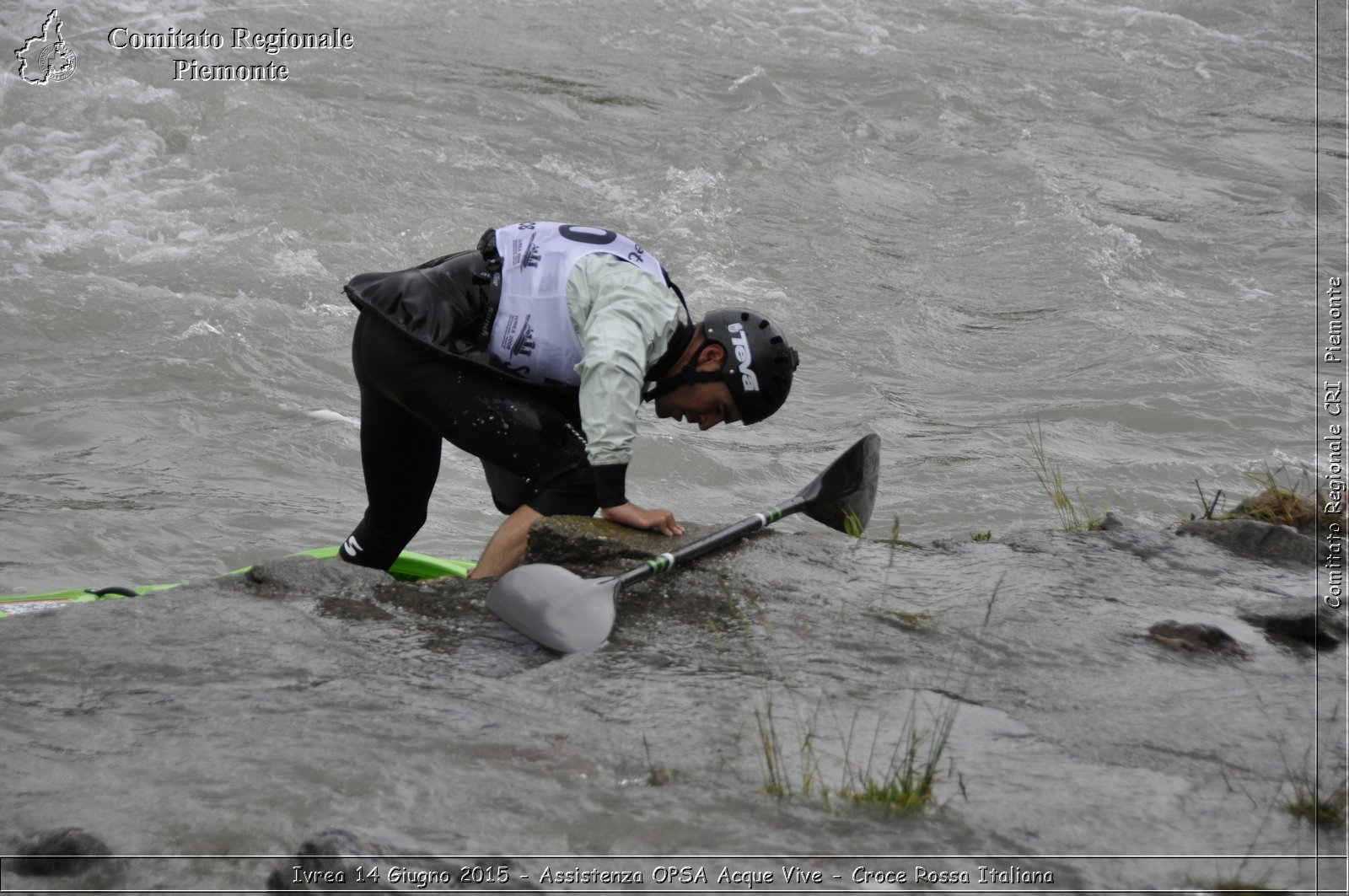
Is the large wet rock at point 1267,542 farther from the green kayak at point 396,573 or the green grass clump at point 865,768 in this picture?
the green kayak at point 396,573

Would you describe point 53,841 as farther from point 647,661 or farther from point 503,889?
point 647,661

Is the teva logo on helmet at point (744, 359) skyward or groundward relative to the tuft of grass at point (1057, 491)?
skyward

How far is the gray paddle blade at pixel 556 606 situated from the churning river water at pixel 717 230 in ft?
1.25

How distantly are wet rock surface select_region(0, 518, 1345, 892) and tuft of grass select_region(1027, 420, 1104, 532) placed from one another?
1.74 ft

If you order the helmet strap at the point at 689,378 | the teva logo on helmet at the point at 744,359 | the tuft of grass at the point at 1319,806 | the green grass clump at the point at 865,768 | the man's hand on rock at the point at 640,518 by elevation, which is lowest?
the man's hand on rock at the point at 640,518

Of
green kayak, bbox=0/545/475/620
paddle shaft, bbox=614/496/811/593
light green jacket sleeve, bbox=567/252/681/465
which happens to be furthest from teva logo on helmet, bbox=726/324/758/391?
green kayak, bbox=0/545/475/620

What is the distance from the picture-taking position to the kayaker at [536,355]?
3.90 metres

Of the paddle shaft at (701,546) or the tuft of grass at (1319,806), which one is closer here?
the tuft of grass at (1319,806)

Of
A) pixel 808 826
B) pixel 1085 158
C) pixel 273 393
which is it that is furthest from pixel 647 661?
pixel 1085 158

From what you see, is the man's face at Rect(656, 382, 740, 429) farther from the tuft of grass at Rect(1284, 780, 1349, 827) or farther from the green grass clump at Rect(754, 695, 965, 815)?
the tuft of grass at Rect(1284, 780, 1349, 827)

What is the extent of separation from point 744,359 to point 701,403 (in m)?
0.21

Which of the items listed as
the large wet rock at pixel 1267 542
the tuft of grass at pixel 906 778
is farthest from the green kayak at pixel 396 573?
the large wet rock at pixel 1267 542

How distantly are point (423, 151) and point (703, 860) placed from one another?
875 centimetres

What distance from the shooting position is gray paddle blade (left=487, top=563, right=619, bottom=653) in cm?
330
